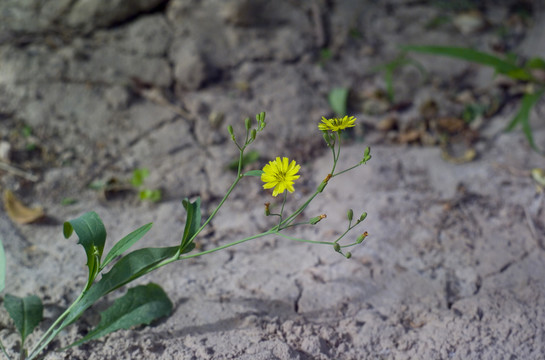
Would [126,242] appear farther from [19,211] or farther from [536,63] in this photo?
[536,63]

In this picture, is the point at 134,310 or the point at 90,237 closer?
the point at 90,237

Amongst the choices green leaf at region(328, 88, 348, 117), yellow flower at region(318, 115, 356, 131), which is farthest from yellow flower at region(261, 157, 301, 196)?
green leaf at region(328, 88, 348, 117)

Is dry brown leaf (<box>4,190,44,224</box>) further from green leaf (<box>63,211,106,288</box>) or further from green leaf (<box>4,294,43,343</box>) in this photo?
green leaf (<box>63,211,106,288</box>)

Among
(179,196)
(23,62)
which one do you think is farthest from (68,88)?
(179,196)

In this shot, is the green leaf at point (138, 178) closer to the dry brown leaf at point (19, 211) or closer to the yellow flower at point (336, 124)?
the dry brown leaf at point (19, 211)

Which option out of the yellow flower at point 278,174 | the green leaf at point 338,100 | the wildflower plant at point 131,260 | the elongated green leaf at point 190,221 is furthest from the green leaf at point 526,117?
the elongated green leaf at point 190,221

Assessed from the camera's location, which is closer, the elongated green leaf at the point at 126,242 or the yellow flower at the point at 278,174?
the yellow flower at the point at 278,174

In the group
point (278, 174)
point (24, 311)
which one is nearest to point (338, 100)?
point (278, 174)
